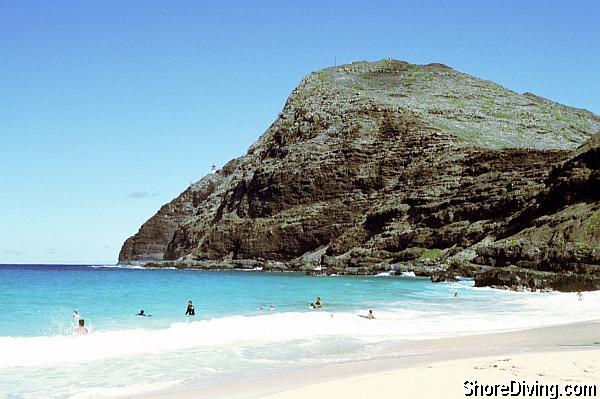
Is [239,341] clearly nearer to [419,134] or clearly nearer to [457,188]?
[457,188]

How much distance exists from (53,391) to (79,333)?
9.64 m

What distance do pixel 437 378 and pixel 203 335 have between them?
13.8m

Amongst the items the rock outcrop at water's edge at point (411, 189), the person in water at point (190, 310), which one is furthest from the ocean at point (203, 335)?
the rock outcrop at water's edge at point (411, 189)

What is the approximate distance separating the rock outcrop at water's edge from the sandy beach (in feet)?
141

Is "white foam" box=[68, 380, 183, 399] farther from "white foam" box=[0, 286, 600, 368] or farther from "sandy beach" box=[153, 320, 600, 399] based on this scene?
"white foam" box=[0, 286, 600, 368]

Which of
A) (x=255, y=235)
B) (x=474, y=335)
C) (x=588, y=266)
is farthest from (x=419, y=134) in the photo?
(x=474, y=335)

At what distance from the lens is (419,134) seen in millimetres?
144250

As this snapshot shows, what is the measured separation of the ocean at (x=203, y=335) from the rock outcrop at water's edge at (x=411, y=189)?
957 inches

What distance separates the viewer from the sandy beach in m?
11.5

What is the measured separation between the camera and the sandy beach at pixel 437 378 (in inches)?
452

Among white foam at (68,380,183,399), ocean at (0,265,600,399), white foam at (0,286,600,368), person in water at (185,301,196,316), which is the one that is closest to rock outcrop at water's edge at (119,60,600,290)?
ocean at (0,265,600,399)

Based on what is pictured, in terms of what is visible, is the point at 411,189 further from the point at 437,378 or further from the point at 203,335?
the point at 437,378

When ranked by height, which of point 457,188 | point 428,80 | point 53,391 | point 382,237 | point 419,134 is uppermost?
point 428,80

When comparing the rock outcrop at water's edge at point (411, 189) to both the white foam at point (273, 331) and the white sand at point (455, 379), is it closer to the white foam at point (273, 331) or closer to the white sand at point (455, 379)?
the white foam at point (273, 331)
